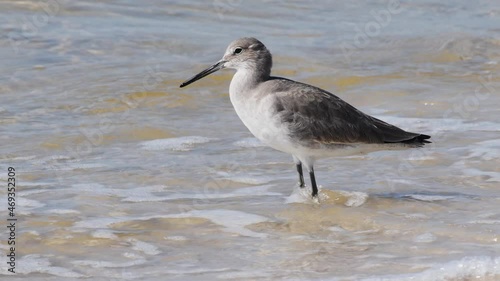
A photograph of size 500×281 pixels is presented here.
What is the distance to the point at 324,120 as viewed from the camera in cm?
733

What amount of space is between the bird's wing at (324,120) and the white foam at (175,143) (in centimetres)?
161

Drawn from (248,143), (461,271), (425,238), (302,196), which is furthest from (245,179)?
(461,271)

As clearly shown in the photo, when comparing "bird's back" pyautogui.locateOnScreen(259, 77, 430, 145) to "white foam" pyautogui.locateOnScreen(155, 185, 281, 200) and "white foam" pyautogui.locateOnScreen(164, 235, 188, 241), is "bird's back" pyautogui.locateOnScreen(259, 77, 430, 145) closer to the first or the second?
"white foam" pyautogui.locateOnScreen(155, 185, 281, 200)

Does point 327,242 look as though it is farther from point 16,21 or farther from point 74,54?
point 16,21

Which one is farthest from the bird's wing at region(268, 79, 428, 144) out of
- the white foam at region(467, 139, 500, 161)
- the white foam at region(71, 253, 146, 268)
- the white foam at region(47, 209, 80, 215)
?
the white foam at region(71, 253, 146, 268)

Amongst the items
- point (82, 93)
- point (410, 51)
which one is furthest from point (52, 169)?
point (410, 51)

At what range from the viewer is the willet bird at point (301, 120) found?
23.4ft

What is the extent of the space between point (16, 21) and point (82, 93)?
9.95ft

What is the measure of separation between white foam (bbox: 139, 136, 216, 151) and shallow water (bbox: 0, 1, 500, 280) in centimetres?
3

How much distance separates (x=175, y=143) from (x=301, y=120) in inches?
76.1

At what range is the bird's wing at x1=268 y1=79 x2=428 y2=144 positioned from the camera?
716 cm

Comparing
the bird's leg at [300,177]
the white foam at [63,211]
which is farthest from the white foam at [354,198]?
the white foam at [63,211]

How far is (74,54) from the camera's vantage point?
1177 cm

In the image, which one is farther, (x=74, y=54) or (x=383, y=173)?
(x=74, y=54)
